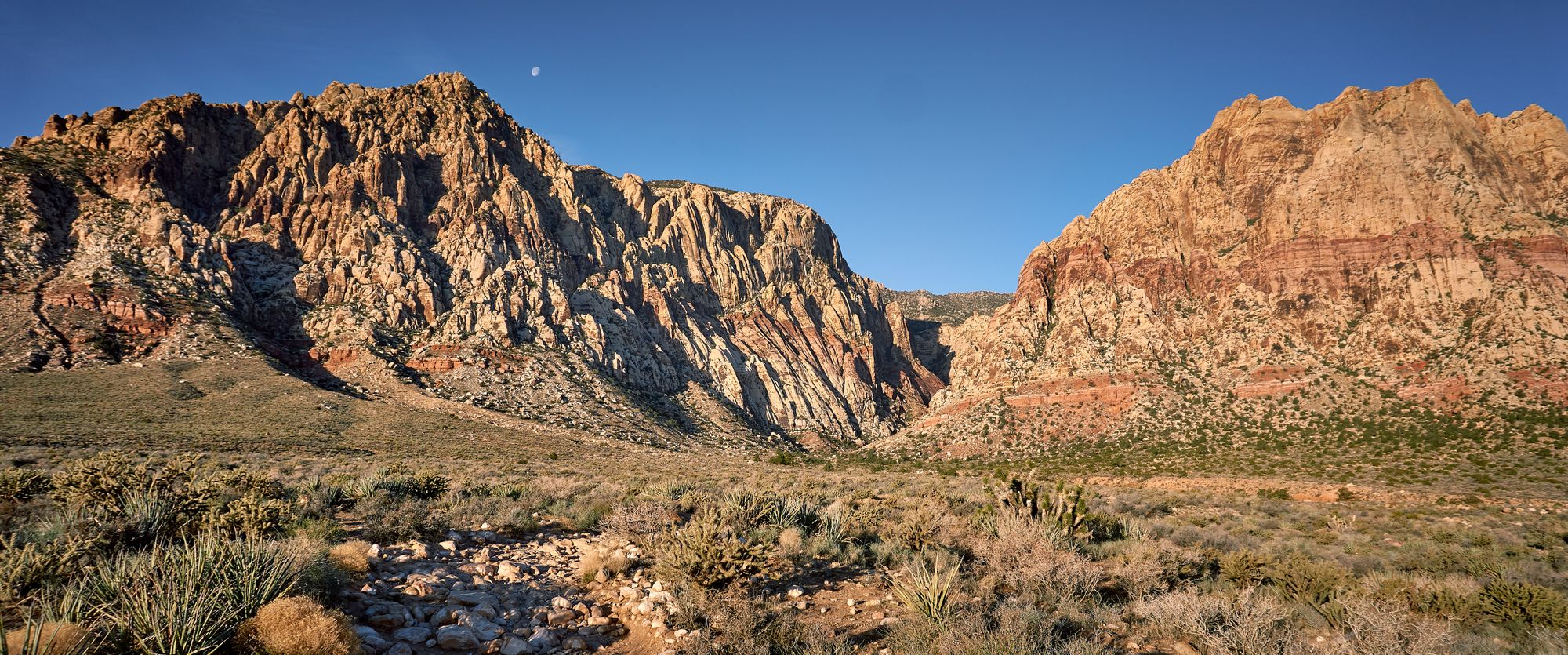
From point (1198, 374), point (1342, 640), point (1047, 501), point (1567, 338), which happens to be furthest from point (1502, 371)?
point (1342, 640)

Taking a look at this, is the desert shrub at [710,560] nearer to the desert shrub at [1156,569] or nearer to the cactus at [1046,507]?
the desert shrub at [1156,569]

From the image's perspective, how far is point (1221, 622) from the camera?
7.25 metres

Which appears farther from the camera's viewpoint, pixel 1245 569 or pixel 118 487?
pixel 1245 569

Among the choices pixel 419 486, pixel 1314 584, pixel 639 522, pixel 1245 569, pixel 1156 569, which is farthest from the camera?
pixel 419 486

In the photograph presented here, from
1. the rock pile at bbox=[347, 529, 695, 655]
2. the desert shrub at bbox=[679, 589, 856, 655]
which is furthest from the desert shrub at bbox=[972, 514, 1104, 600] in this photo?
the rock pile at bbox=[347, 529, 695, 655]

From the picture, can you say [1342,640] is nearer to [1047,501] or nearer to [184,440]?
[1047,501]

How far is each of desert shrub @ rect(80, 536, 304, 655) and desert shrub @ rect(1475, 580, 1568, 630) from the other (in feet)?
49.1

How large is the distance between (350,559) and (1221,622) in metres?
11.3

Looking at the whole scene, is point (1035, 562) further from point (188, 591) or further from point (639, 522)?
point (188, 591)

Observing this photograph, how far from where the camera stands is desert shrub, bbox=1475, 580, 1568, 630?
25.9 feet

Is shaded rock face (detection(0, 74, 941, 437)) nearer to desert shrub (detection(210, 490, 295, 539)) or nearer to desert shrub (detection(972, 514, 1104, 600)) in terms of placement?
desert shrub (detection(210, 490, 295, 539))

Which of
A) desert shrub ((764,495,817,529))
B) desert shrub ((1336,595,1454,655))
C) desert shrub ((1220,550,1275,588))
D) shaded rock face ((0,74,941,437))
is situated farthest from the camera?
shaded rock face ((0,74,941,437))

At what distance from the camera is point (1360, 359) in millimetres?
54719

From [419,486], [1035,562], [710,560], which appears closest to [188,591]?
[710,560]
